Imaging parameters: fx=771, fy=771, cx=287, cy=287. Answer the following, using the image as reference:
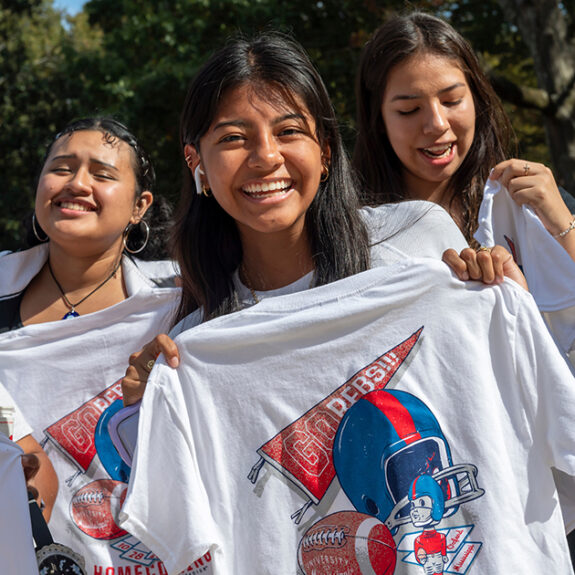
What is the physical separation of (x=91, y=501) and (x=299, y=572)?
819mm

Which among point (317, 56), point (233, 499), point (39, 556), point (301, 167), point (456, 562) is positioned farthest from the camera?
point (317, 56)

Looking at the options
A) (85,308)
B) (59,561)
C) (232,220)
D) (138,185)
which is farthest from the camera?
(138,185)

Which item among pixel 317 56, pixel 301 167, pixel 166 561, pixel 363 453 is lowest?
pixel 166 561

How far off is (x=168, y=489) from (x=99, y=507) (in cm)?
58

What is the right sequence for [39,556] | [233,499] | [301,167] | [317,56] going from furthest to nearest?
1. [317,56]
2. [39,556]
3. [301,167]
4. [233,499]

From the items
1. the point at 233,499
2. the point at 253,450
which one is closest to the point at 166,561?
the point at 233,499

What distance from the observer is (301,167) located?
2.20 metres

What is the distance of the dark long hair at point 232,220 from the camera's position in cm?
224

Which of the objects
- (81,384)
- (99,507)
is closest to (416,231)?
(81,384)

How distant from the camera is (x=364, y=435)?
201 cm

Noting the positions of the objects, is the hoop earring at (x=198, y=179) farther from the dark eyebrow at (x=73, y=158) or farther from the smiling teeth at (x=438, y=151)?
the smiling teeth at (x=438, y=151)

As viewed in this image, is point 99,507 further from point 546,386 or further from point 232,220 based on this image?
point 546,386

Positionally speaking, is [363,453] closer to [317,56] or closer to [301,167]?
[301,167]

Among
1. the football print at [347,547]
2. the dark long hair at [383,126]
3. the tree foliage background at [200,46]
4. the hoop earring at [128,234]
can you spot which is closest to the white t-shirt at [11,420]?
the hoop earring at [128,234]
